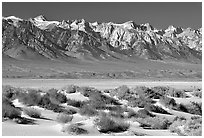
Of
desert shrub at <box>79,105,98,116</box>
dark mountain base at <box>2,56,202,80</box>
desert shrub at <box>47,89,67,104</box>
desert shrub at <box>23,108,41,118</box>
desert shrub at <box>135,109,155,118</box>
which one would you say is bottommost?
dark mountain base at <box>2,56,202,80</box>

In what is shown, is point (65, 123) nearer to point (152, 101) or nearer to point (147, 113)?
point (147, 113)

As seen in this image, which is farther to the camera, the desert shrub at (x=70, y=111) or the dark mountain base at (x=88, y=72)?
the dark mountain base at (x=88, y=72)

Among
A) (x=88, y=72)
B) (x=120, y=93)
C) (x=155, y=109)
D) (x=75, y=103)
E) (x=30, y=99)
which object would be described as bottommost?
(x=88, y=72)

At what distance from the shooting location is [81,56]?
148 m

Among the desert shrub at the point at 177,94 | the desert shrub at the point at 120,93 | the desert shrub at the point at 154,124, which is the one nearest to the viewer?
the desert shrub at the point at 154,124

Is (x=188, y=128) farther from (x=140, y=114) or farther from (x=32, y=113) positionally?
(x=32, y=113)

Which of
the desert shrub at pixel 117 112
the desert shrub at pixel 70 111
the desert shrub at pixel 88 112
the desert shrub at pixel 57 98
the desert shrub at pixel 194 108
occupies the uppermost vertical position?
the desert shrub at pixel 57 98

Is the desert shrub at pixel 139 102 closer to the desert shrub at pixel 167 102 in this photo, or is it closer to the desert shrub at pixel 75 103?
the desert shrub at pixel 167 102

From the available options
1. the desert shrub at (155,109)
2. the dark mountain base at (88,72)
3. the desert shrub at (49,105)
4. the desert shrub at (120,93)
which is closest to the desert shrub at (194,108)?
the desert shrub at (155,109)

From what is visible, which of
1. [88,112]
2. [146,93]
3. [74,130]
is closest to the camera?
[74,130]

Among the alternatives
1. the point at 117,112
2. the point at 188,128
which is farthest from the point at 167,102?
the point at 188,128

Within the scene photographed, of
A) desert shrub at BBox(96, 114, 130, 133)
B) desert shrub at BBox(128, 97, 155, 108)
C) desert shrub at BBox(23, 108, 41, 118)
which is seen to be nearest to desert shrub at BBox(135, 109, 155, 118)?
desert shrub at BBox(128, 97, 155, 108)

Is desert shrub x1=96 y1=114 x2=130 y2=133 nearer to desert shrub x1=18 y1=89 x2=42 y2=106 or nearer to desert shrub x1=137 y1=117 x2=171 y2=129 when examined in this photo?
desert shrub x1=137 y1=117 x2=171 y2=129

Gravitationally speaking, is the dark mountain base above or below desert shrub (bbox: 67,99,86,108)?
below
